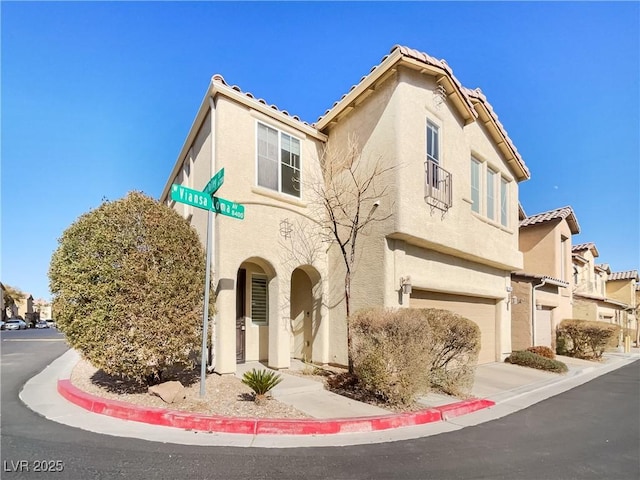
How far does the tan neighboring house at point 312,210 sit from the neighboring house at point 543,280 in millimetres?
4850

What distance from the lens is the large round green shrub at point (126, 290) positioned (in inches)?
255

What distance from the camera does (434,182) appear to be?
1084cm

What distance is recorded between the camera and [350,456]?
4789 mm

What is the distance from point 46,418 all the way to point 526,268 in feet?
73.5

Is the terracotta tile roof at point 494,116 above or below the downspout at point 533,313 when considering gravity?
above

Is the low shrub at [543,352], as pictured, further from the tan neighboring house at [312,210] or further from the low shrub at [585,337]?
the low shrub at [585,337]

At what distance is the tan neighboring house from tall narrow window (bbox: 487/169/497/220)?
1802mm

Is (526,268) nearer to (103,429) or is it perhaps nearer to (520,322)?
(520,322)

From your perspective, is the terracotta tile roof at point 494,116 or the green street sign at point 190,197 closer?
the green street sign at point 190,197

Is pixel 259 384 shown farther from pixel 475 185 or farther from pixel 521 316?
pixel 521 316

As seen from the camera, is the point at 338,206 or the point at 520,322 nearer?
the point at 338,206

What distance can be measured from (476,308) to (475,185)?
448 cm

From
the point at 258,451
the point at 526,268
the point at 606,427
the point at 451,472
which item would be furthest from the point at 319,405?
the point at 526,268

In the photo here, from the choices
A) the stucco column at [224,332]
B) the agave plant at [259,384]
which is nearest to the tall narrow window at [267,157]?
the stucco column at [224,332]
